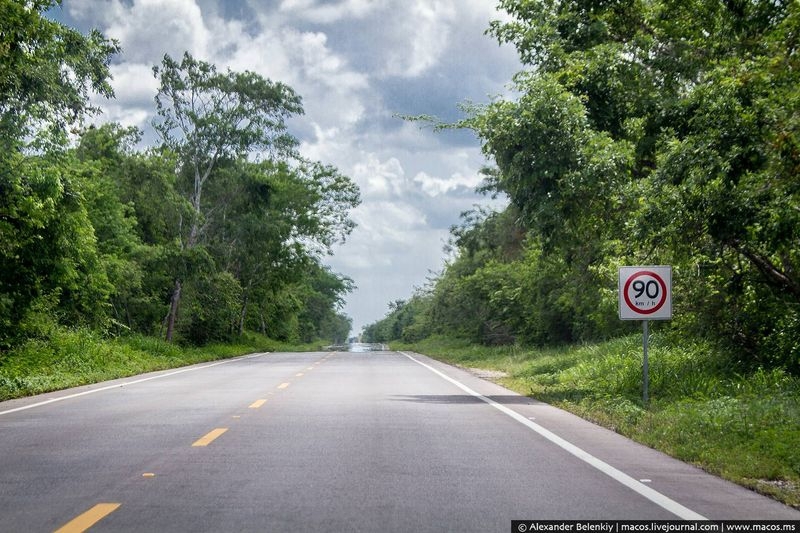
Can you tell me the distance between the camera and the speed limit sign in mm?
13586

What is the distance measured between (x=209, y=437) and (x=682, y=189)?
7.60m

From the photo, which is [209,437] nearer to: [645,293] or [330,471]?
[330,471]

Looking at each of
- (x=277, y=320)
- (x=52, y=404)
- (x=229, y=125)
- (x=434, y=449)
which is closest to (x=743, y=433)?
(x=434, y=449)

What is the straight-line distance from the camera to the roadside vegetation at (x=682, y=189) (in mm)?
10523

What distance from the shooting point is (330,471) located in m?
7.84

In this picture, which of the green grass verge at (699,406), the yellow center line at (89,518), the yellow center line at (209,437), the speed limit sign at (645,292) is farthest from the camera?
the speed limit sign at (645,292)

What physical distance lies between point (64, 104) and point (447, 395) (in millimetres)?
14021

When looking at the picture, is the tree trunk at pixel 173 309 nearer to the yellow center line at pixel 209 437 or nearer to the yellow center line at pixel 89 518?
the yellow center line at pixel 209 437

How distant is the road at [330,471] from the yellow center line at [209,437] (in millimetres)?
57

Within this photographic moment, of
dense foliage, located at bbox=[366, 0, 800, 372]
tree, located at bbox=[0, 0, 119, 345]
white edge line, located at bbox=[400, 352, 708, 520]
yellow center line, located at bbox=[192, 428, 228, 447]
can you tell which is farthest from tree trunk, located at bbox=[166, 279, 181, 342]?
yellow center line, located at bbox=[192, 428, 228, 447]

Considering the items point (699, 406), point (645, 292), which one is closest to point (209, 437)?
point (699, 406)

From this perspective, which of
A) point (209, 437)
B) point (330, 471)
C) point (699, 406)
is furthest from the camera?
point (699, 406)

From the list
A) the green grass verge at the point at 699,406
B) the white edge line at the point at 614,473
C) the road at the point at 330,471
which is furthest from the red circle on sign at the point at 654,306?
the white edge line at the point at 614,473

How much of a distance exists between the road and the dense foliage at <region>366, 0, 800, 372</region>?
367 centimetres
